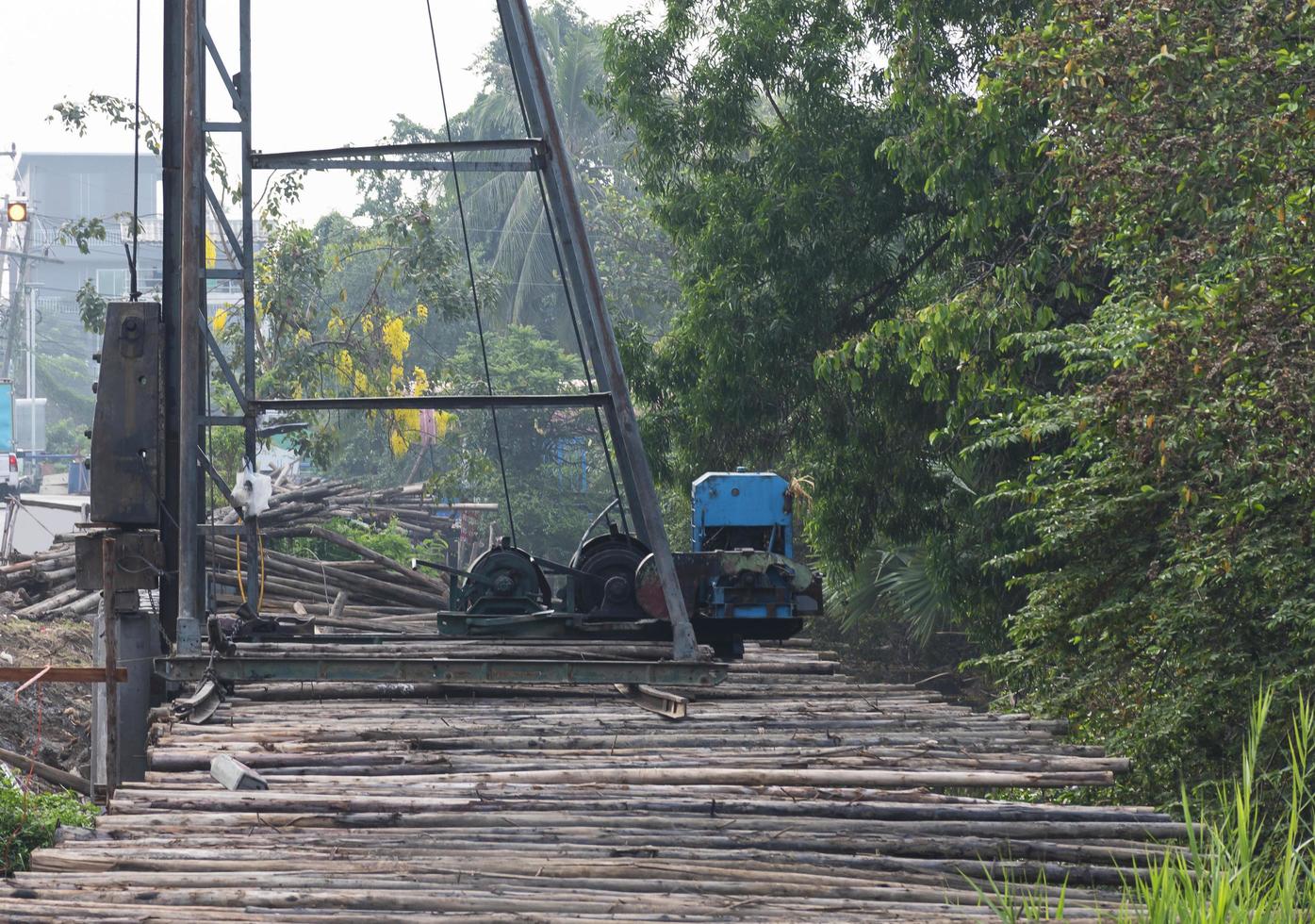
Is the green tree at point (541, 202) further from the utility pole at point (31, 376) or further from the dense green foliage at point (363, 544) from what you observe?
the utility pole at point (31, 376)

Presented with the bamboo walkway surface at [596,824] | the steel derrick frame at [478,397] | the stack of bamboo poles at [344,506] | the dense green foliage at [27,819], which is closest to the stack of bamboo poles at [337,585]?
the stack of bamboo poles at [344,506]

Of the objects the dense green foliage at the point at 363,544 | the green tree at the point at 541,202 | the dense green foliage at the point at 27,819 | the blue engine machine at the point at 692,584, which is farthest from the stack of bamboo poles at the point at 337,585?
the green tree at the point at 541,202

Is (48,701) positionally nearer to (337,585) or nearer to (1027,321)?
(337,585)

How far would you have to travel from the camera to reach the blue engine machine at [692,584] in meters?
9.59

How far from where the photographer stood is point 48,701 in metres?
16.0

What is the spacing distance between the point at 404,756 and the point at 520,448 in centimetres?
3203

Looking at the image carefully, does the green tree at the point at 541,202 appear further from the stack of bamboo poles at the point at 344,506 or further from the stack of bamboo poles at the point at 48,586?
the stack of bamboo poles at the point at 48,586

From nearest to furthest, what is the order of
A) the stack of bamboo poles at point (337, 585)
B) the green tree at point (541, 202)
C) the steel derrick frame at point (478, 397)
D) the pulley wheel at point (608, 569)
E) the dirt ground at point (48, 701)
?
the steel derrick frame at point (478, 397), the pulley wheel at point (608, 569), the dirt ground at point (48, 701), the stack of bamboo poles at point (337, 585), the green tree at point (541, 202)

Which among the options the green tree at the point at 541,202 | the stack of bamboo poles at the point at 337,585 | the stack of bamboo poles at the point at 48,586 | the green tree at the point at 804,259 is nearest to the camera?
the green tree at the point at 804,259

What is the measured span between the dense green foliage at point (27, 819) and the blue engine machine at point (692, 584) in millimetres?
2792

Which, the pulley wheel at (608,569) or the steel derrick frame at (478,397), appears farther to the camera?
the pulley wheel at (608,569)

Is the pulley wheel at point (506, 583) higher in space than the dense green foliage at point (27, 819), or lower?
higher

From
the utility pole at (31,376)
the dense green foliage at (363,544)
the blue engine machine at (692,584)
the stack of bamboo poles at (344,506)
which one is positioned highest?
the utility pole at (31,376)

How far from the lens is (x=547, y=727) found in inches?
299
